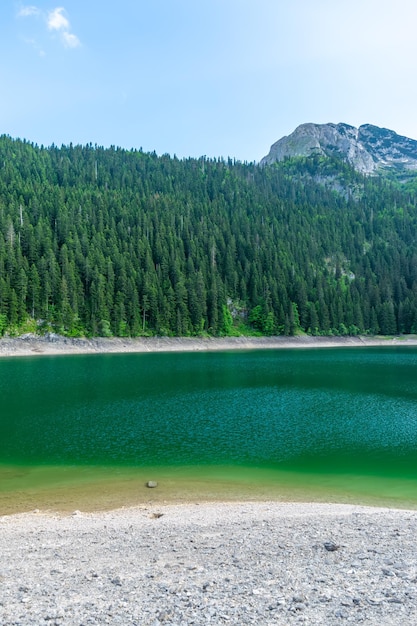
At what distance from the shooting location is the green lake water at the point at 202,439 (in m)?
17.8

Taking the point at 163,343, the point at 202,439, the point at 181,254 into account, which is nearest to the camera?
the point at 202,439

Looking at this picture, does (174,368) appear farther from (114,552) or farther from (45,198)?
(45,198)

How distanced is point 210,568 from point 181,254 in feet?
386

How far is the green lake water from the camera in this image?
17766 millimetres

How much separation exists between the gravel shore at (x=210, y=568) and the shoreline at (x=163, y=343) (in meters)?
70.1

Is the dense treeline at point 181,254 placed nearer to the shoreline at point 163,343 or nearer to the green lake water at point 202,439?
the shoreline at point 163,343

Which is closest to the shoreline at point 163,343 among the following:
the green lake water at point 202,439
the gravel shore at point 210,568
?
the green lake water at point 202,439

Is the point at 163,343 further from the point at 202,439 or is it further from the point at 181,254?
the point at 202,439

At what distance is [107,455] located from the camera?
72.0ft

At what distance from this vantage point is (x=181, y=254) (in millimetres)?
124250

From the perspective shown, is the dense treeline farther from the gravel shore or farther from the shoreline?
the gravel shore

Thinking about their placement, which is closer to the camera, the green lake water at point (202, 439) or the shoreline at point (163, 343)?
the green lake water at point (202, 439)

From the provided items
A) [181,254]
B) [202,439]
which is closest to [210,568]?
[202,439]

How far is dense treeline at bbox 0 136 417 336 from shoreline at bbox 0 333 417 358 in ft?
10.8
